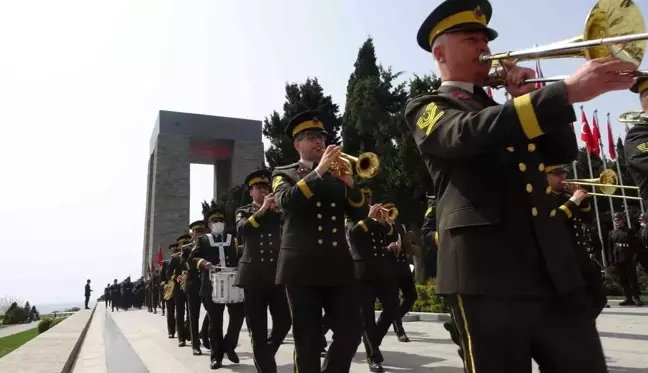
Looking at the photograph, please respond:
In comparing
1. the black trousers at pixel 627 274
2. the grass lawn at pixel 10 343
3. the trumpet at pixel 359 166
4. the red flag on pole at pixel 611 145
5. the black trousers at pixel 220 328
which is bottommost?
the grass lawn at pixel 10 343

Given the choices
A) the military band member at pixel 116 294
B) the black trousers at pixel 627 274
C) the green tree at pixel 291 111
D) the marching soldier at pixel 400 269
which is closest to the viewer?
the marching soldier at pixel 400 269

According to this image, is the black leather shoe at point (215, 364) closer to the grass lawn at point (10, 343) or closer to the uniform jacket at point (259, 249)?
the uniform jacket at point (259, 249)

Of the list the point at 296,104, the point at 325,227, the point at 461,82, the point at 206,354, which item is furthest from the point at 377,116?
the point at 461,82

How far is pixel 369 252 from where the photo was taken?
332 inches

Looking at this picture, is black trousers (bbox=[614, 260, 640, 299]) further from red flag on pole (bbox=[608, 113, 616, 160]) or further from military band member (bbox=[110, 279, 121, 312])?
military band member (bbox=[110, 279, 121, 312])

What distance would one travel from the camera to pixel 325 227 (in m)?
4.81

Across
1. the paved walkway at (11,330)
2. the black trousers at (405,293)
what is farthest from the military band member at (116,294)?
the black trousers at (405,293)

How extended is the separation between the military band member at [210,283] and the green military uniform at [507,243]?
6018 mm

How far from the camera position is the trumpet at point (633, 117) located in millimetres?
4830

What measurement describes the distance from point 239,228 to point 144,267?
164ft

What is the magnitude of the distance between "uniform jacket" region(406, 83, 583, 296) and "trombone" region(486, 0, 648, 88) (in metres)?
0.21

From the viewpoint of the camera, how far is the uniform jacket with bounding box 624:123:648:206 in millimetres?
4625

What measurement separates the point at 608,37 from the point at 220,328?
737 centimetres

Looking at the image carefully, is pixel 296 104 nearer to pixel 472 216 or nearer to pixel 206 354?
pixel 206 354
